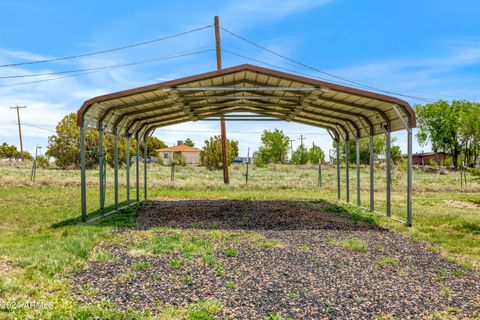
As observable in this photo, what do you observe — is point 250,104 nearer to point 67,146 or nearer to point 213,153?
point 213,153

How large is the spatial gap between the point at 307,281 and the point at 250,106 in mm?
9905

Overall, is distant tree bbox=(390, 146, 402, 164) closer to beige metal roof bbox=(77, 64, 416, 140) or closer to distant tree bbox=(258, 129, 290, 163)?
distant tree bbox=(258, 129, 290, 163)

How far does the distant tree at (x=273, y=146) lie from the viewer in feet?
211

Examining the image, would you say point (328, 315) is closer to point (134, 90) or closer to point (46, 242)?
point (46, 242)

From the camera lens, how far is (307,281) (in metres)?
5.52

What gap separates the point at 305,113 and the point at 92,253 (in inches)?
374

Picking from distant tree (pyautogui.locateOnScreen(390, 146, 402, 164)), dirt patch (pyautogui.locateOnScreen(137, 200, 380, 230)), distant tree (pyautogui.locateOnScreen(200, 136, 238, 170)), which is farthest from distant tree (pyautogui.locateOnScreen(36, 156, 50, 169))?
distant tree (pyautogui.locateOnScreen(390, 146, 402, 164))

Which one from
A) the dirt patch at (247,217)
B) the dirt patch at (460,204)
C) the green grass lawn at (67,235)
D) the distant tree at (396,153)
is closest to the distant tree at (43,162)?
the green grass lawn at (67,235)

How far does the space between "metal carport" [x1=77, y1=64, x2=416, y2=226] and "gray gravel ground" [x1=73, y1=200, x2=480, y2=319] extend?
3463 millimetres

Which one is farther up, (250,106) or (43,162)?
(250,106)

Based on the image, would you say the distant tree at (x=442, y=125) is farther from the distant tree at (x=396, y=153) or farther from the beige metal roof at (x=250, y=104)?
the beige metal roof at (x=250, y=104)

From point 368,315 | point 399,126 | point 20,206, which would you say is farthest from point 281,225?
point 20,206

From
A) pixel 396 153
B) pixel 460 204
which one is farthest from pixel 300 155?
pixel 460 204

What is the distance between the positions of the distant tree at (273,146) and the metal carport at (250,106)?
47.4 metres
